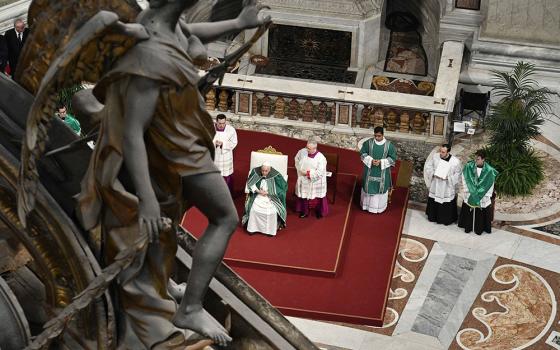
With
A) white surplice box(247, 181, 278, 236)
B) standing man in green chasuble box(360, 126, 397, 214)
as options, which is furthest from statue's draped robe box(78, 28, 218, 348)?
standing man in green chasuble box(360, 126, 397, 214)

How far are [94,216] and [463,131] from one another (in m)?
9.21

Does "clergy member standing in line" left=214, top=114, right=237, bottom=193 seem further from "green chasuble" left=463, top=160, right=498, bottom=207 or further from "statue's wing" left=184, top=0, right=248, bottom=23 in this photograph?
"statue's wing" left=184, top=0, right=248, bottom=23

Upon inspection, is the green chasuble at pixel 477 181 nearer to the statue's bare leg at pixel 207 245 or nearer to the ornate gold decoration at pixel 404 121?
the ornate gold decoration at pixel 404 121

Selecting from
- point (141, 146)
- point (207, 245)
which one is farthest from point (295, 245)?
point (141, 146)

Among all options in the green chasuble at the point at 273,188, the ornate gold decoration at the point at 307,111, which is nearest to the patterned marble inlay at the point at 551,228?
the green chasuble at the point at 273,188

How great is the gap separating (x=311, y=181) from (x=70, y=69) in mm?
7620

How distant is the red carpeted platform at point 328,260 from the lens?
14664mm

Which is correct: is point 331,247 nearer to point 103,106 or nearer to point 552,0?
point 552,0

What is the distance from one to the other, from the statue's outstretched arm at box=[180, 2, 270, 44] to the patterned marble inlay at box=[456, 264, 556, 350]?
5765mm

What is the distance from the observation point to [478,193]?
16.2 m

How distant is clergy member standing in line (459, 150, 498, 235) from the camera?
16125 mm

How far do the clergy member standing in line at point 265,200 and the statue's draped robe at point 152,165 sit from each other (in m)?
5.97

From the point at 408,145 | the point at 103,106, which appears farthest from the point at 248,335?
the point at 408,145

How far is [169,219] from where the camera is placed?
30.3ft
